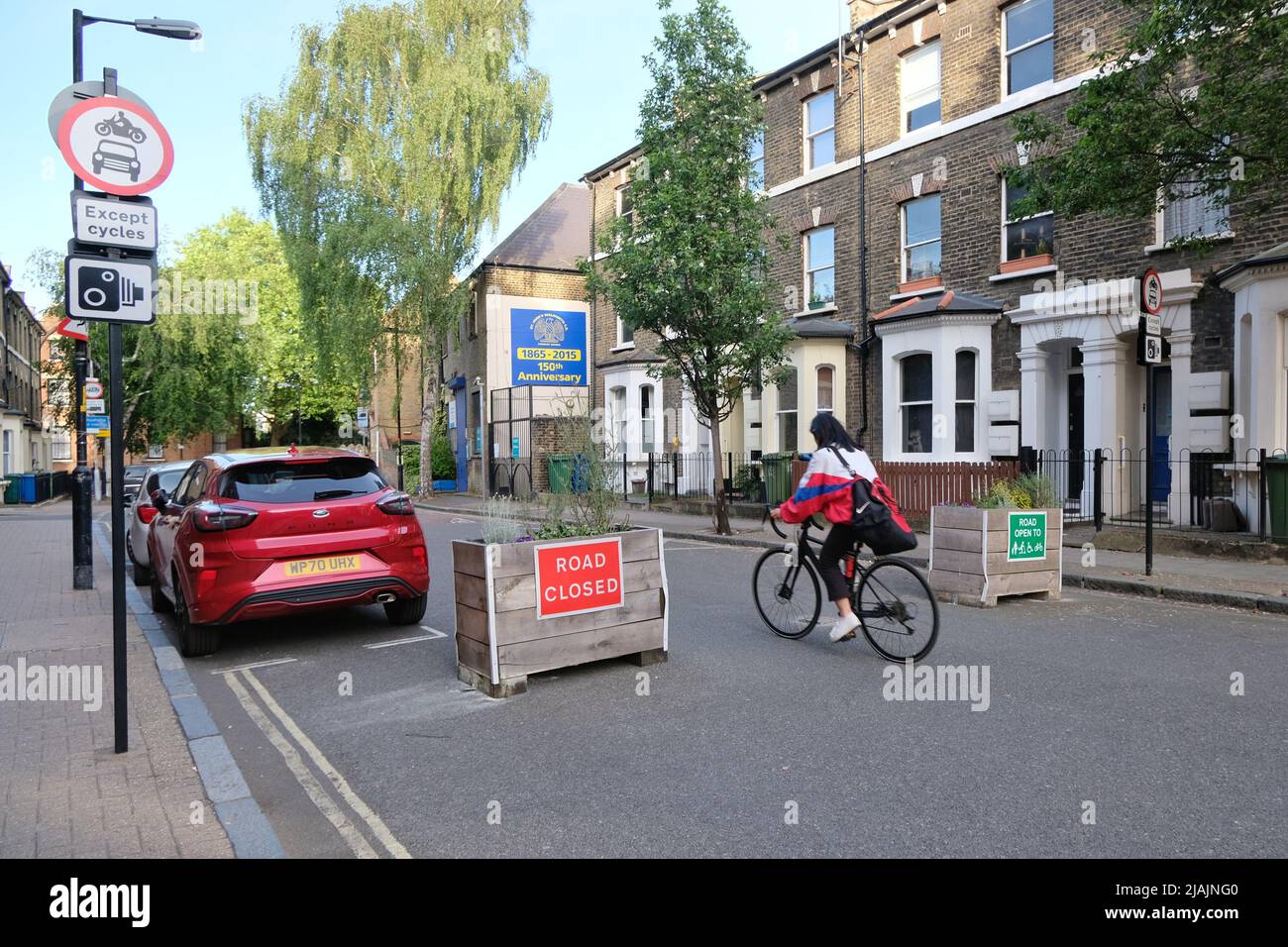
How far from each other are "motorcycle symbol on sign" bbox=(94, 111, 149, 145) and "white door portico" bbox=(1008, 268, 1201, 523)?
1325 centimetres

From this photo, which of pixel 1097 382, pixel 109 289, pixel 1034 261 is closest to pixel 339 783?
pixel 109 289

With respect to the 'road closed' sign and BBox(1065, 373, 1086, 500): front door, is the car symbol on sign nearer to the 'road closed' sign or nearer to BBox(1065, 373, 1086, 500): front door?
the 'road closed' sign

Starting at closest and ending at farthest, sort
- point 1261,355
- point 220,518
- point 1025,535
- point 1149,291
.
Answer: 1. point 220,518
2. point 1025,535
3. point 1149,291
4. point 1261,355

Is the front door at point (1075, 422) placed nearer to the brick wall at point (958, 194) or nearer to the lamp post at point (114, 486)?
the brick wall at point (958, 194)

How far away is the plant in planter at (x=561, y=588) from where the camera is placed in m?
5.75

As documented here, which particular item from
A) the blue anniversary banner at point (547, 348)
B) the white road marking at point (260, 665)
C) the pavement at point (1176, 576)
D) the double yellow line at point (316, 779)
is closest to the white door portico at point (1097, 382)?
the pavement at point (1176, 576)

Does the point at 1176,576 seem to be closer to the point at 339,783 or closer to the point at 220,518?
the point at 339,783

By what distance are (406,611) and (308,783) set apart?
12.6 ft

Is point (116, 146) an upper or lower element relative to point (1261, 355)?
upper

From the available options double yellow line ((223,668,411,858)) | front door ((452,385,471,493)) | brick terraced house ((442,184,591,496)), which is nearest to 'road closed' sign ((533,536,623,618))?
double yellow line ((223,668,411,858))

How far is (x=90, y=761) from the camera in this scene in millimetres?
4648

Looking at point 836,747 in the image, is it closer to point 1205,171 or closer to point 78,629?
point 78,629

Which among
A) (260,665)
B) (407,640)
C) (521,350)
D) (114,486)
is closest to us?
(114,486)
